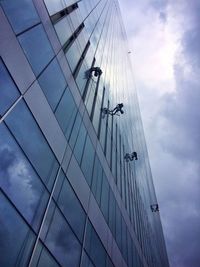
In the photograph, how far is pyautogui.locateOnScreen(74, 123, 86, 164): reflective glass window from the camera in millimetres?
16062

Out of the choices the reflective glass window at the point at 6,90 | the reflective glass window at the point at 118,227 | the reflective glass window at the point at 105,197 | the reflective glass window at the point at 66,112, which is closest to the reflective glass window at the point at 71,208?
the reflective glass window at the point at 66,112

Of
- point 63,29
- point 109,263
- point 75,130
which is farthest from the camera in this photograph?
point 109,263

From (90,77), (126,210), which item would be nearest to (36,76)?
(90,77)

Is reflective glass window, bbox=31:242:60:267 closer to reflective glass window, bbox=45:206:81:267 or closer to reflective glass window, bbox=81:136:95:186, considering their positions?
reflective glass window, bbox=45:206:81:267

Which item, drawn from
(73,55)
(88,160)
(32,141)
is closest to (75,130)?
(88,160)

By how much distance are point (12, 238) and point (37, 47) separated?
883 cm

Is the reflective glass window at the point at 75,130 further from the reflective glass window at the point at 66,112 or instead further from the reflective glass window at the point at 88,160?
the reflective glass window at the point at 88,160

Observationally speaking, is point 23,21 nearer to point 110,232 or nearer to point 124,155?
point 110,232

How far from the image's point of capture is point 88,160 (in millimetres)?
17969

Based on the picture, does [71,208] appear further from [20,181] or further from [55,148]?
[20,181]

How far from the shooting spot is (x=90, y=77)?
22.3 metres

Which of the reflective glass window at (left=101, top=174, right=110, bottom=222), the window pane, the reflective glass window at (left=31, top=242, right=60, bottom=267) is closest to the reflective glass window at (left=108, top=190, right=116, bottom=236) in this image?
the reflective glass window at (left=101, top=174, right=110, bottom=222)

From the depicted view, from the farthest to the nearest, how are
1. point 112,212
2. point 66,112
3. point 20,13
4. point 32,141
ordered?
point 112,212
point 66,112
point 20,13
point 32,141

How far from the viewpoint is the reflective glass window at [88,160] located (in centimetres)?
1700
